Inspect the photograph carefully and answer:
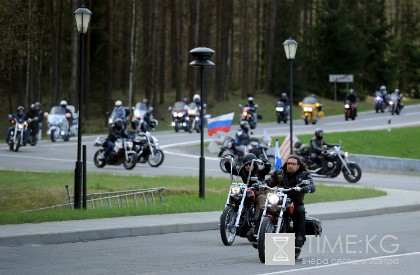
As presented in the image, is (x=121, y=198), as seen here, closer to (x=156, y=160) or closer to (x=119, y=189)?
(x=119, y=189)

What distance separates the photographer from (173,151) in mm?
45219

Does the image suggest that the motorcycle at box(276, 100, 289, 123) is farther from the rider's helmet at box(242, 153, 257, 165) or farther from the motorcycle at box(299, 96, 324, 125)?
the rider's helmet at box(242, 153, 257, 165)

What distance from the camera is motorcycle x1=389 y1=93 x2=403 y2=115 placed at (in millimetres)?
70562

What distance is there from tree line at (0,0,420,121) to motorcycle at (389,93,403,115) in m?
9.41

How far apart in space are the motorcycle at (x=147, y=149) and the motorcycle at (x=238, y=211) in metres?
19.2

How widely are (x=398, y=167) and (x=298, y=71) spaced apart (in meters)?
39.9

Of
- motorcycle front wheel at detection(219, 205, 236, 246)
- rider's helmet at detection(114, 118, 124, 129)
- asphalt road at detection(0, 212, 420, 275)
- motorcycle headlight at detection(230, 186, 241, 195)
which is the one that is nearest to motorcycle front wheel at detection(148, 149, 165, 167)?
rider's helmet at detection(114, 118, 124, 129)

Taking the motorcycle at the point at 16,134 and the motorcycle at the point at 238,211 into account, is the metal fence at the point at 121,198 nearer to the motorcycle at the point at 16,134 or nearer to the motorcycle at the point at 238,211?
the motorcycle at the point at 238,211

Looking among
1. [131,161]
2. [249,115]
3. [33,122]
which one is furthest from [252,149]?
[249,115]

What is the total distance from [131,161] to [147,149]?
1.30 meters

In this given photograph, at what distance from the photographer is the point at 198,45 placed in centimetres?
7175

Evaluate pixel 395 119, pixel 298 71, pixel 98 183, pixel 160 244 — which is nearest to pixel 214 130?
pixel 98 183

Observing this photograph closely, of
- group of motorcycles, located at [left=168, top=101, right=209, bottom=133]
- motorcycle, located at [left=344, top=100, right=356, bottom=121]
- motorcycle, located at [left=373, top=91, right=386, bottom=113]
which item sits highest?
motorcycle, located at [left=373, top=91, right=386, bottom=113]

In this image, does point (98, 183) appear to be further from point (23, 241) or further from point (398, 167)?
point (398, 167)
